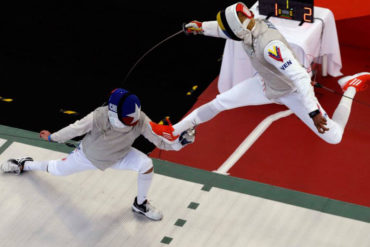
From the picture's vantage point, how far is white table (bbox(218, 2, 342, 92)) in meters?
6.08

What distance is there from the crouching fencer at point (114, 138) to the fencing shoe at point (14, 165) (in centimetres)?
54

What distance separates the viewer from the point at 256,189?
497 cm

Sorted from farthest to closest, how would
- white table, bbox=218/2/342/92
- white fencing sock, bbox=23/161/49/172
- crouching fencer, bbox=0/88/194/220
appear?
white table, bbox=218/2/342/92
white fencing sock, bbox=23/161/49/172
crouching fencer, bbox=0/88/194/220

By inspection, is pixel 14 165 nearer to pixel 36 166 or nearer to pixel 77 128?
pixel 36 166

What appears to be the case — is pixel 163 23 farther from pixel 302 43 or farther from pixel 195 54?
pixel 302 43

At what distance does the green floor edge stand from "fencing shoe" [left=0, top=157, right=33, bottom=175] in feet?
1.12

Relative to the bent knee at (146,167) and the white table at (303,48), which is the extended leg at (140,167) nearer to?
the bent knee at (146,167)

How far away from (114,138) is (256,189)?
122cm

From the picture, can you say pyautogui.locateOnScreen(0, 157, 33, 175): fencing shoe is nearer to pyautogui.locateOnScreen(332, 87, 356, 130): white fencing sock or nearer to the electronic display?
pyautogui.locateOnScreen(332, 87, 356, 130): white fencing sock

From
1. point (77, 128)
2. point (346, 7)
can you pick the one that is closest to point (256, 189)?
point (77, 128)

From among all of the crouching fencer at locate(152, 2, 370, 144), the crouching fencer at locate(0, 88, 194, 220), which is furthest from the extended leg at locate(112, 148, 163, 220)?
the crouching fencer at locate(152, 2, 370, 144)

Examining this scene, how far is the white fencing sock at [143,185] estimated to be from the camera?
14.6 ft

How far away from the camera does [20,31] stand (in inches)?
306

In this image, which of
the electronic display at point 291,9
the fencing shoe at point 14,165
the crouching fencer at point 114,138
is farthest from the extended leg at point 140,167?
the electronic display at point 291,9
